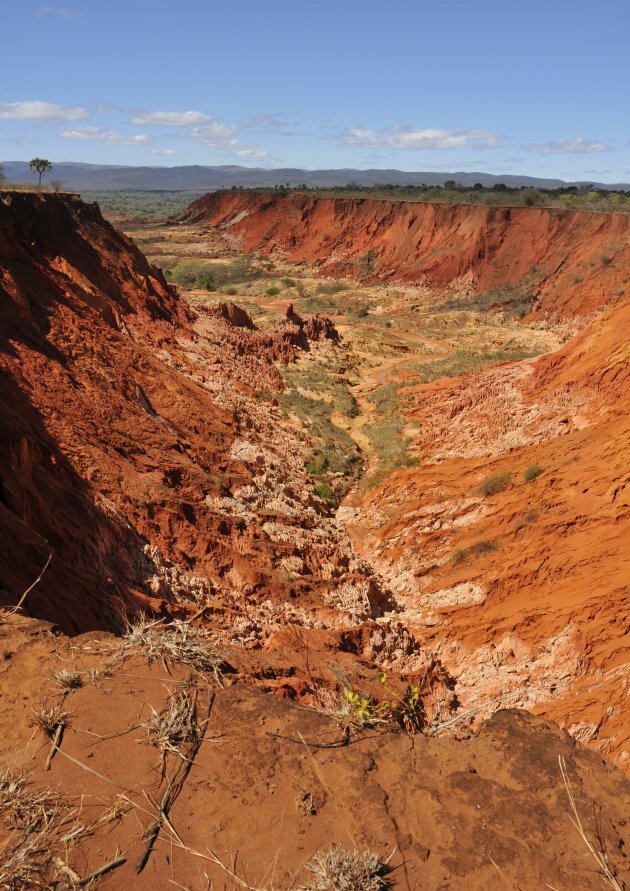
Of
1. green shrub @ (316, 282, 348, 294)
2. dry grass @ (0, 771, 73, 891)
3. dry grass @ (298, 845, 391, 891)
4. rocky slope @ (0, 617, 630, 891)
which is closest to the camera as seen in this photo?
dry grass @ (0, 771, 73, 891)

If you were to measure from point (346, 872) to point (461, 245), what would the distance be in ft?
192

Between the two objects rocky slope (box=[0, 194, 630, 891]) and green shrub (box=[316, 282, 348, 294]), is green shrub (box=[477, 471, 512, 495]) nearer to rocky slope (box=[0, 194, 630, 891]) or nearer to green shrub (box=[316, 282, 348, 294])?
rocky slope (box=[0, 194, 630, 891])

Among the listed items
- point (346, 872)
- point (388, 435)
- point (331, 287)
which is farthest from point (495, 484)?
point (331, 287)

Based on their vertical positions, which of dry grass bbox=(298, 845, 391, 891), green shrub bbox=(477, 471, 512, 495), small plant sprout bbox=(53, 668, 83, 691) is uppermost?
small plant sprout bbox=(53, 668, 83, 691)

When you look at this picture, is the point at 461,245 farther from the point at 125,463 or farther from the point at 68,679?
the point at 68,679

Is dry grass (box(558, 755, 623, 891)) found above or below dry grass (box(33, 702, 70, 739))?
below

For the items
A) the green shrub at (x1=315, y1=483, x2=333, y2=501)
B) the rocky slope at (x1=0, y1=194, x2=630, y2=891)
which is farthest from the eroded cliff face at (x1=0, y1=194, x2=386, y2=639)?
the green shrub at (x1=315, y1=483, x2=333, y2=501)

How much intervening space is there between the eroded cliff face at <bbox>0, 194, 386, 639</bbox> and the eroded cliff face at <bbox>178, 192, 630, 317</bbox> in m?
32.3

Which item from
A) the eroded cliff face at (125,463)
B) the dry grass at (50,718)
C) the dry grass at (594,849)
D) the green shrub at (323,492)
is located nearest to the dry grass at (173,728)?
the dry grass at (50,718)

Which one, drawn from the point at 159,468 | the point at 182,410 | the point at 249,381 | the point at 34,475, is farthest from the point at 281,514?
the point at 249,381

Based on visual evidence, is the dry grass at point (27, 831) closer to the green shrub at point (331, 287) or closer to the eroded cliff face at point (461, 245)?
the eroded cliff face at point (461, 245)

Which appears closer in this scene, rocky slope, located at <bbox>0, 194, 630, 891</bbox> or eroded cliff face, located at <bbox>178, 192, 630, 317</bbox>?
rocky slope, located at <bbox>0, 194, 630, 891</bbox>

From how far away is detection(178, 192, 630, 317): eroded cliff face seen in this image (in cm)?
4644

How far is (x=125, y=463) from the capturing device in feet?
46.4
